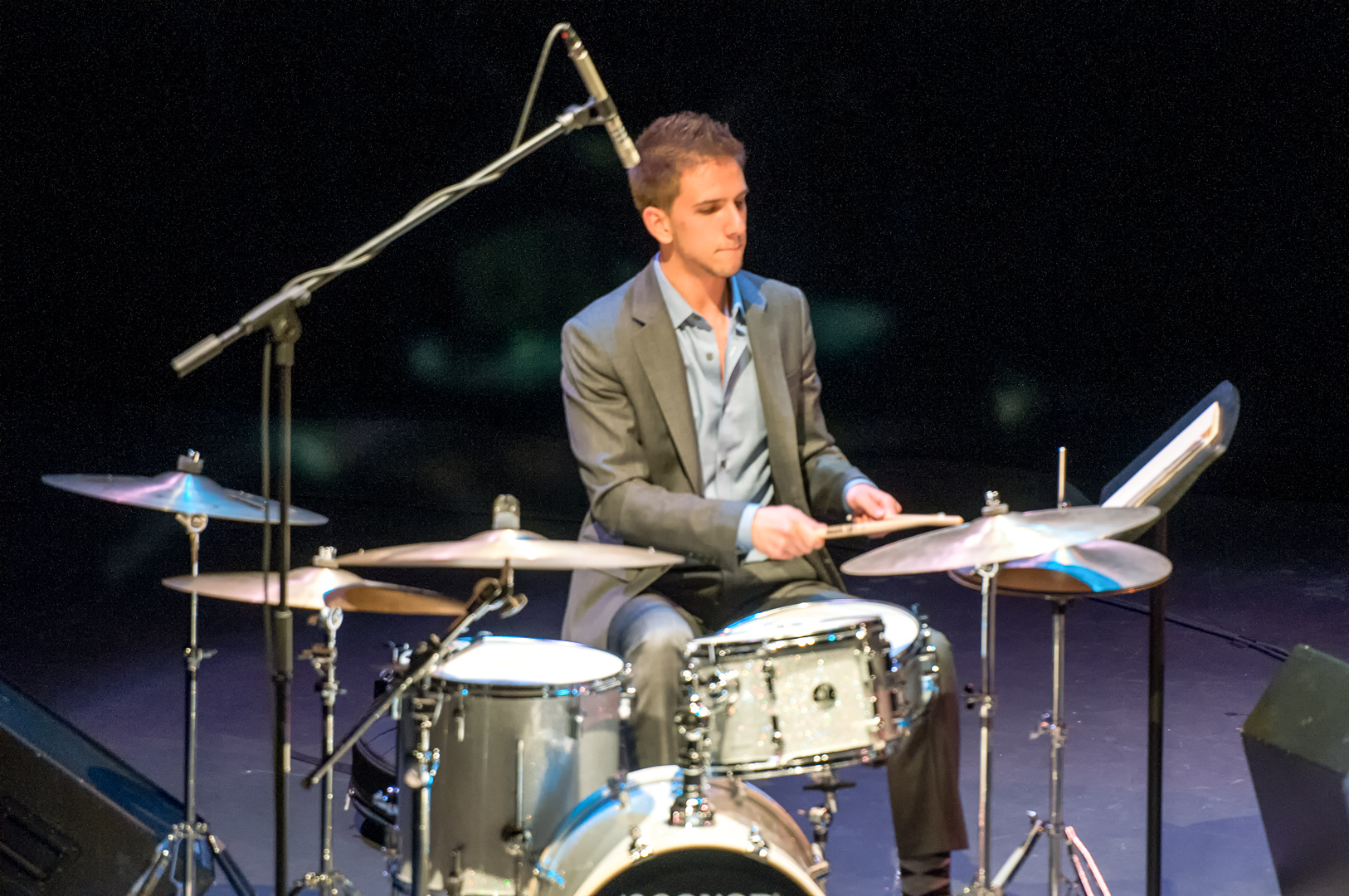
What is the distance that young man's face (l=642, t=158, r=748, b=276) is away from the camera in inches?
108

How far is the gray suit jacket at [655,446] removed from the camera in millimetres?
2760

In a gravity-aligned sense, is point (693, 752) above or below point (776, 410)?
below

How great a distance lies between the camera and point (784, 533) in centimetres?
241

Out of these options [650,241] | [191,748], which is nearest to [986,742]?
[191,748]

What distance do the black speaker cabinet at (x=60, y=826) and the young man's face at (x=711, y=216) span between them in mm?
1542

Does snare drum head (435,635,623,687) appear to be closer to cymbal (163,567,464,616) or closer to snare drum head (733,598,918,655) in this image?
cymbal (163,567,464,616)

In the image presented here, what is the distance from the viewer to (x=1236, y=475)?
24.0 feet

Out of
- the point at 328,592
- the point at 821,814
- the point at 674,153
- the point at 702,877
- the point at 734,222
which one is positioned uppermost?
the point at 674,153

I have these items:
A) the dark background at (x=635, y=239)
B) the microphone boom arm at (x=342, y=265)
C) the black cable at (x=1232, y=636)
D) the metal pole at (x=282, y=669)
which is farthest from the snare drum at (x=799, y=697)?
the dark background at (x=635, y=239)

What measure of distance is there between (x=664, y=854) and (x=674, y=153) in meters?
Result: 1.35

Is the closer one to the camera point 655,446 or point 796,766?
point 796,766

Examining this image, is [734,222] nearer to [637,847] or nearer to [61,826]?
[637,847]

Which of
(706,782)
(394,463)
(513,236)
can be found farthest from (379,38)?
(706,782)

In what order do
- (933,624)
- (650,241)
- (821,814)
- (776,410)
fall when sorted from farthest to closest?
(650,241), (933,624), (776,410), (821,814)
